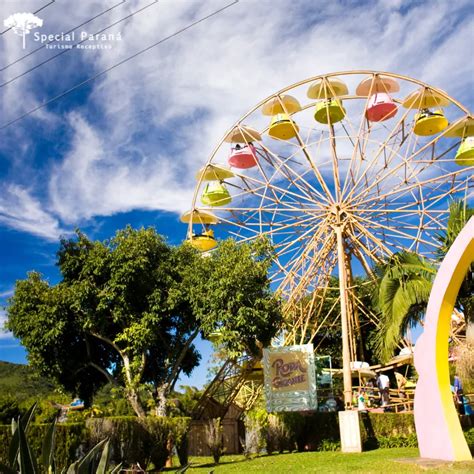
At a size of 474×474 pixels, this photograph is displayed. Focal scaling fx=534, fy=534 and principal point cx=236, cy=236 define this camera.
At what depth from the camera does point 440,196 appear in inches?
812

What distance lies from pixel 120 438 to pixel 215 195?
1133 centimetres

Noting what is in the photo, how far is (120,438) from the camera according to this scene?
41.6 ft

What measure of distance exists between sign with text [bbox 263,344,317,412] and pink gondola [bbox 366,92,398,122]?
32.8 ft

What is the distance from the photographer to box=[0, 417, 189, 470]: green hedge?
11734 millimetres

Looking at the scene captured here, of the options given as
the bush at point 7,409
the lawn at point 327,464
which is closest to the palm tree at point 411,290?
the lawn at point 327,464

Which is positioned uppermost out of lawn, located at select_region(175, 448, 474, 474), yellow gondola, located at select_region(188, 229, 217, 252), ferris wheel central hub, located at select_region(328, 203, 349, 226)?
ferris wheel central hub, located at select_region(328, 203, 349, 226)

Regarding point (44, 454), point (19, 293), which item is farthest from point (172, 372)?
point (44, 454)

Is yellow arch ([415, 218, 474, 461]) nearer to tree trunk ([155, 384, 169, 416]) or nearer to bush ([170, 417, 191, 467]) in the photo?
bush ([170, 417, 191, 467])

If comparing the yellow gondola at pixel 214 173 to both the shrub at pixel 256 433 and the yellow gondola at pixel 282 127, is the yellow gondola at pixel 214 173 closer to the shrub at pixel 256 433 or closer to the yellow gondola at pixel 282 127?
the yellow gondola at pixel 282 127

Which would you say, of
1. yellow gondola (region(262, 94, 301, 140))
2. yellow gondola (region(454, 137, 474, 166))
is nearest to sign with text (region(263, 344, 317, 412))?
yellow gondola (region(262, 94, 301, 140))

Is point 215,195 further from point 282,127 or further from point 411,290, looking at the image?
point 411,290

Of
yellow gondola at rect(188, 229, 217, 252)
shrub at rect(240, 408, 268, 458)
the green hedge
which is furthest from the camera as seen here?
yellow gondola at rect(188, 229, 217, 252)

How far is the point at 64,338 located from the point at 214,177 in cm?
897

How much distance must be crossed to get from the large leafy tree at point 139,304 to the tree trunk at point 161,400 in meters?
0.03
